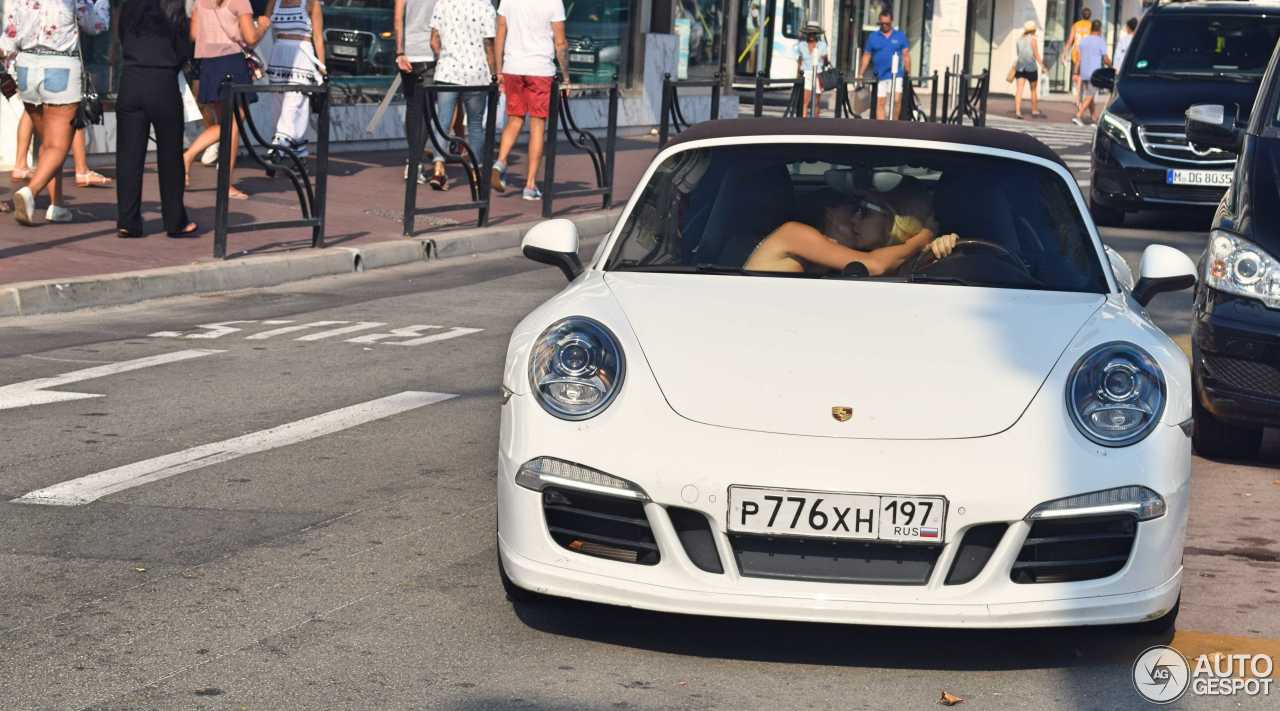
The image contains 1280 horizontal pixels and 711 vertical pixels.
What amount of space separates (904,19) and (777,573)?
1882 inches

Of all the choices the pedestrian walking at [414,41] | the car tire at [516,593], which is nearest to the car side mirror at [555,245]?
the car tire at [516,593]

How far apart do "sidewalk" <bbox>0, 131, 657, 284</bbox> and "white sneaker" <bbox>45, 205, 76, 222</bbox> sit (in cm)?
9

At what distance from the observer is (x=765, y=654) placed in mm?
4910

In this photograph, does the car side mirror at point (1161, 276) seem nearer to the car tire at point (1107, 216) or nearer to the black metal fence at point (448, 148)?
the black metal fence at point (448, 148)

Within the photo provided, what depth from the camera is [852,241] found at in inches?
238

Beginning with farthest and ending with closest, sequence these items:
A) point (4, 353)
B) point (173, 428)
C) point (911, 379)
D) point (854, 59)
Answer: point (854, 59), point (4, 353), point (173, 428), point (911, 379)

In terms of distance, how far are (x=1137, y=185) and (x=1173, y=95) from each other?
947 mm

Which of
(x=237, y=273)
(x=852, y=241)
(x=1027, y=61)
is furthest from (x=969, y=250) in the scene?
(x=1027, y=61)

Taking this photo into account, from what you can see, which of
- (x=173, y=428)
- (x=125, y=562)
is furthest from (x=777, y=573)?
(x=173, y=428)

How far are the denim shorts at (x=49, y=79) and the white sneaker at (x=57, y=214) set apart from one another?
1029 mm

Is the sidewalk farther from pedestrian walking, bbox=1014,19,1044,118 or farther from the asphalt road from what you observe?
pedestrian walking, bbox=1014,19,1044,118

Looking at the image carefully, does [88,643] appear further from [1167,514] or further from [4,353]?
[4,353]

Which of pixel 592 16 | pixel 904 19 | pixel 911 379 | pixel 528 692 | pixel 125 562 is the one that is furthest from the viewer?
pixel 904 19

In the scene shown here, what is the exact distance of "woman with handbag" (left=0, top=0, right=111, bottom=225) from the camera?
12586 millimetres
